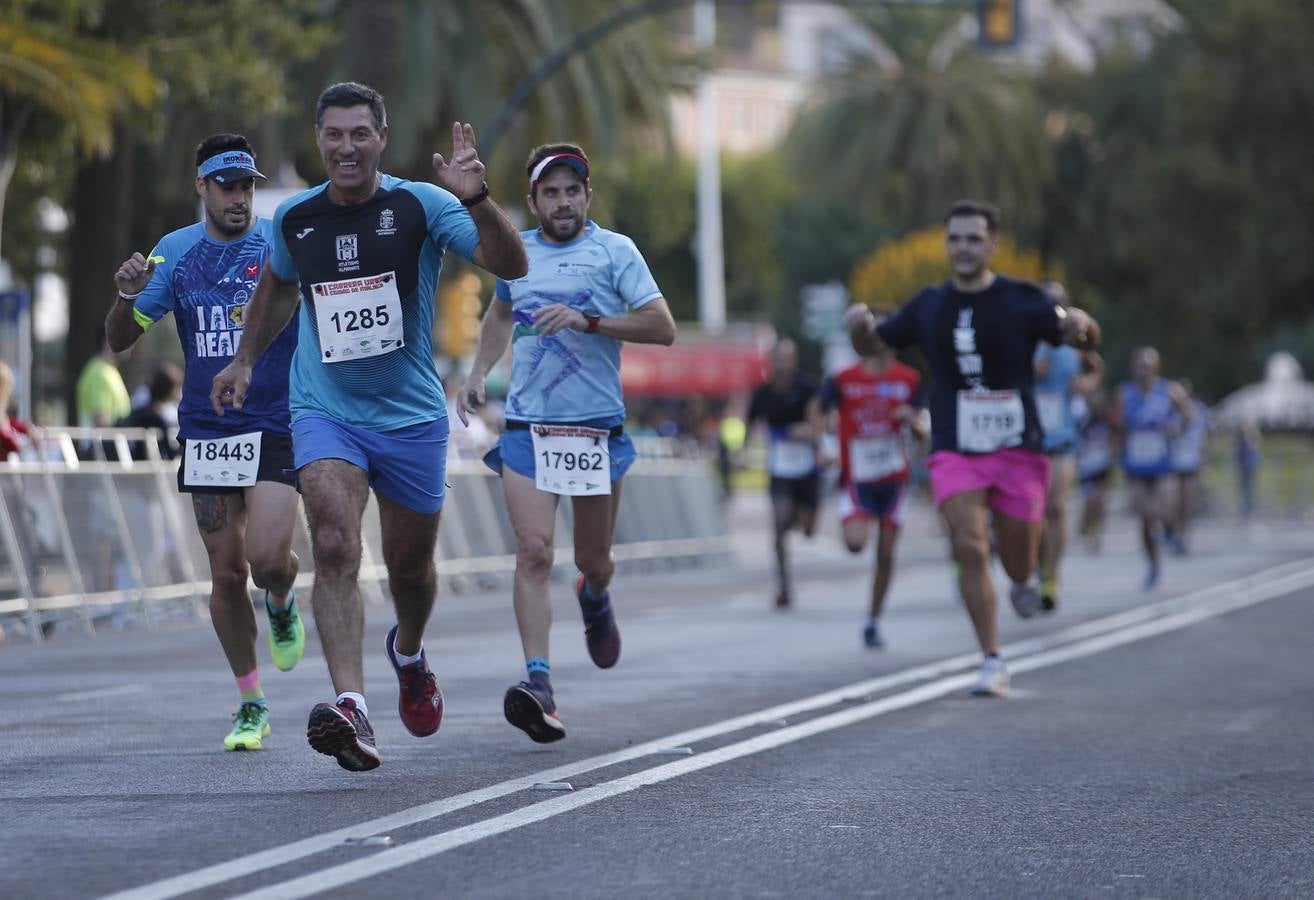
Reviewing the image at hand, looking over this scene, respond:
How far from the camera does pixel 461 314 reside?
3328 cm

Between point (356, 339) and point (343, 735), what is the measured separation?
48.0 inches

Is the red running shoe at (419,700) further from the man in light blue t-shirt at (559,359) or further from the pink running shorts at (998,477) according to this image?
the pink running shorts at (998,477)

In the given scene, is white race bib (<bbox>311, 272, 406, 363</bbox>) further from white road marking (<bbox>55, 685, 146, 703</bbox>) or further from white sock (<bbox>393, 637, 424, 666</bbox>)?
white road marking (<bbox>55, 685, 146, 703</bbox>)

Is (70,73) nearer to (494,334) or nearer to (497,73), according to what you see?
(497,73)

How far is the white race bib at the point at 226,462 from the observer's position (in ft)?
27.8

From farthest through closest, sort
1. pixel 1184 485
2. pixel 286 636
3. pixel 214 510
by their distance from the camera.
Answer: pixel 1184 485, pixel 286 636, pixel 214 510

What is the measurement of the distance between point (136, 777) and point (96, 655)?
6724mm

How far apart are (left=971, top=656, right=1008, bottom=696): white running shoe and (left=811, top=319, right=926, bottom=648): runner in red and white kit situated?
4.22m

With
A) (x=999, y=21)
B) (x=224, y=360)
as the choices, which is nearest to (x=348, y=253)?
(x=224, y=360)

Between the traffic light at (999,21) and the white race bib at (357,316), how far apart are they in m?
18.8

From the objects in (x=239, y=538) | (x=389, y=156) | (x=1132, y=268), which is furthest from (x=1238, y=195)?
(x=239, y=538)

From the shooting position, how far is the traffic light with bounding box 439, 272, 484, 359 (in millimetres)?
32781

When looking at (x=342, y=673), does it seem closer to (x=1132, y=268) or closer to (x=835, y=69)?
(x=835, y=69)

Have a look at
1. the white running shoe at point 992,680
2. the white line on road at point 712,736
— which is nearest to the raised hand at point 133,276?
the white line on road at point 712,736
